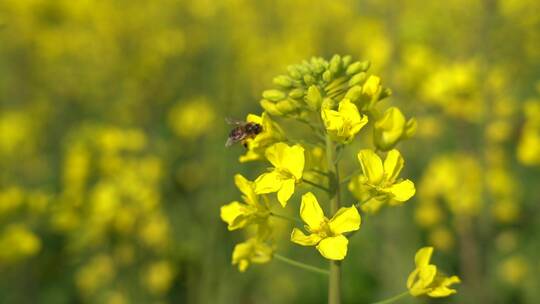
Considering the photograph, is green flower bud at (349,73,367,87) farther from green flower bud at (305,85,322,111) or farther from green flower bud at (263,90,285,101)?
green flower bud at (263,90,285,101)

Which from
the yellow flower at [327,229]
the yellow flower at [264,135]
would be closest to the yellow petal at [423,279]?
the yellow flower at [327,229]

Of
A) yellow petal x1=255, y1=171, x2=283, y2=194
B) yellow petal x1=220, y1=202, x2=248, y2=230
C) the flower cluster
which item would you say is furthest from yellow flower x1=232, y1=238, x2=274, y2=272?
yellow petal x1=255, y1=171, x2=283, y2=194

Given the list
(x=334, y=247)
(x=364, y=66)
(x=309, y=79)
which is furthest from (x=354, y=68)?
(x=334, y=247)

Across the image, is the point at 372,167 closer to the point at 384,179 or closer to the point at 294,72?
the point at 384,179

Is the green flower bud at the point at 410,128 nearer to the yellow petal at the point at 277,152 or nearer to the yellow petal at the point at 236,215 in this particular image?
the yellow petal at the point at 277,152

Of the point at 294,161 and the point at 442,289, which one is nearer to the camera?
the point at 294,161

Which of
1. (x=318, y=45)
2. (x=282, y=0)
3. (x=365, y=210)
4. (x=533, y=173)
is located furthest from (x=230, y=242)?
(x=282, y=0)
